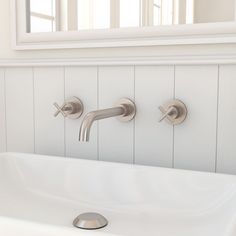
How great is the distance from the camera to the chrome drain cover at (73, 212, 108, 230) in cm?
79

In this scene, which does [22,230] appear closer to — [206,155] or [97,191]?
[97,191]

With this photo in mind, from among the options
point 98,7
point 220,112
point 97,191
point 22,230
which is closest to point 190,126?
point 220,112

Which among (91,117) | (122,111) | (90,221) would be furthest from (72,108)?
(90,221)

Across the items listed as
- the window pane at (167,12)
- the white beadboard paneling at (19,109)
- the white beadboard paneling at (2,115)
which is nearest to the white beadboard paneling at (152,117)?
the window pane at (167,12)

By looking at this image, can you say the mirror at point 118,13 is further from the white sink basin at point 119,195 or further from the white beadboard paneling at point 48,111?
the white sink basin at point 119,195

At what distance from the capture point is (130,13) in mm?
1055

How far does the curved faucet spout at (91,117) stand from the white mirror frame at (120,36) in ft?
0.62

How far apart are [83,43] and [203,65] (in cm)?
35

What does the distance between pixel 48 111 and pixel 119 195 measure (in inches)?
15.0

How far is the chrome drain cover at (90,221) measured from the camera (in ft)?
2.59

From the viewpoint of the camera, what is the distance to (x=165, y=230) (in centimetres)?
79

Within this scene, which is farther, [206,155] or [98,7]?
[98,7]

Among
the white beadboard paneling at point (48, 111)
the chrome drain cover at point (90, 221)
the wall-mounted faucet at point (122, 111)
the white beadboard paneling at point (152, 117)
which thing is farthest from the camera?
the white beadboard paneling at point (48, 111)

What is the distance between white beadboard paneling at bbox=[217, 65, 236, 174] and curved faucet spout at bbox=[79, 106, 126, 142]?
249mm
